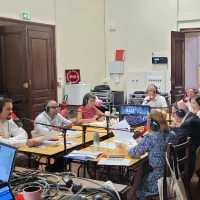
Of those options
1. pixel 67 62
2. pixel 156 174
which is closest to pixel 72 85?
pixel 67 62

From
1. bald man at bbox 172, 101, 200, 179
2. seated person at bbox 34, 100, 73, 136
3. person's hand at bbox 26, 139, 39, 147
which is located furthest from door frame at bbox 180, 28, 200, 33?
person's hand at bbox 26, 139, 39, 147

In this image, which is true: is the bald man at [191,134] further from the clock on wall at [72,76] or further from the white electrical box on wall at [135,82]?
the white electrical box on wall at [135,82]

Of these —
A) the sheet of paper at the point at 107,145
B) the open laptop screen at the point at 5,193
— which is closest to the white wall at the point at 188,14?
the sheet of paper at the point at 107,145

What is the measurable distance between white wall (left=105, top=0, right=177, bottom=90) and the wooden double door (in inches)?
97.6

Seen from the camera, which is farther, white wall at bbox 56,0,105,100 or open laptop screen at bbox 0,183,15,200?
white wall at bbox 56,0,105,100

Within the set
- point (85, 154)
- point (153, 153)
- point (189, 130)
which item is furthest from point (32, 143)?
point (189, 130)

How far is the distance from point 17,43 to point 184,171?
390cm

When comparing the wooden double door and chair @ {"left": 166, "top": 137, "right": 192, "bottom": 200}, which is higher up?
the wooden double door

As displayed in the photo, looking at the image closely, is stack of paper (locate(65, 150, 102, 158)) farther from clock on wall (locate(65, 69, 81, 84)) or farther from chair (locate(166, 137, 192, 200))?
clock on wall (locate(65, 69, 81, 84))

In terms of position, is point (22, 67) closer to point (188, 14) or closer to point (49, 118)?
point (49, 118)

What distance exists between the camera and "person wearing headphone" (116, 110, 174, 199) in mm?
2992

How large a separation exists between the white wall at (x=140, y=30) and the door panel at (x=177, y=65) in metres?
0.33

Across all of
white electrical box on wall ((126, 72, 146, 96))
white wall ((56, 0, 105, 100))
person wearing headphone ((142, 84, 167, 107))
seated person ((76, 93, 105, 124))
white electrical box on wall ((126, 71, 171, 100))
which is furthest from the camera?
white electrical box on wall ((126, 72, 146, 96))

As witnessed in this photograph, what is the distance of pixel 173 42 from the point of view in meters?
7.15
